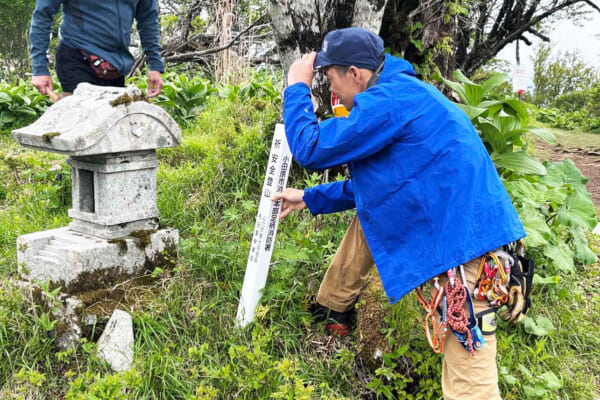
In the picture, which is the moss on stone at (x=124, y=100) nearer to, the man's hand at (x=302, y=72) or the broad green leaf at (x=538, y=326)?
the man's hand at (x=302, y=72)

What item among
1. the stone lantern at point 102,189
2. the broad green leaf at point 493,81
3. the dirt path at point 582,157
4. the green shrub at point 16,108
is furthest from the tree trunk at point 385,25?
the green shrub at point 16,108

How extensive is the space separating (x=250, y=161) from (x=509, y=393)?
8.56ft

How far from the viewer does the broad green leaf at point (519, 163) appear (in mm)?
3619

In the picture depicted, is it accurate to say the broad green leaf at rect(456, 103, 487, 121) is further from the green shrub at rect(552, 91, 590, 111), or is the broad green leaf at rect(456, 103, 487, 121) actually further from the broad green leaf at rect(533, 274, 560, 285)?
the green shrub at rect(552, 91, 590, 111)

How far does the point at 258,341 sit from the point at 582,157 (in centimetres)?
726

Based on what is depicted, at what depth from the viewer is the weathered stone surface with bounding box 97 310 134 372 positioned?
2.71 metres

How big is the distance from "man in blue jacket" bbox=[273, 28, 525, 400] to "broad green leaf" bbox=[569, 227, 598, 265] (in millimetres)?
1974

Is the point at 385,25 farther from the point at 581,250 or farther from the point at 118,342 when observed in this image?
the point at 118,342

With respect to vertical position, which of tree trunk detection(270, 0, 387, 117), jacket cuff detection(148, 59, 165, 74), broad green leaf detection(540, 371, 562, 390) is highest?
tree trunk detection(270, 0, 387, 117)

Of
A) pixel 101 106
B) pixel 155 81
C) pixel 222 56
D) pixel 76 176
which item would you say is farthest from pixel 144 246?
pixel 222 56

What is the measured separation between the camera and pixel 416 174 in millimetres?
2127

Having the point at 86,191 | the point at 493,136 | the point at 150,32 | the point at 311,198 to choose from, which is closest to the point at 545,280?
the point at 493,136

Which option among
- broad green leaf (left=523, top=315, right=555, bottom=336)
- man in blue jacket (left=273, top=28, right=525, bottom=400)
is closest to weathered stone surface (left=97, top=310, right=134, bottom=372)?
man in blue jacket (left=273, top=28, right=525, bottom=400)

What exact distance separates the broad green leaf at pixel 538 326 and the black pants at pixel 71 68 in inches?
Result: 130
